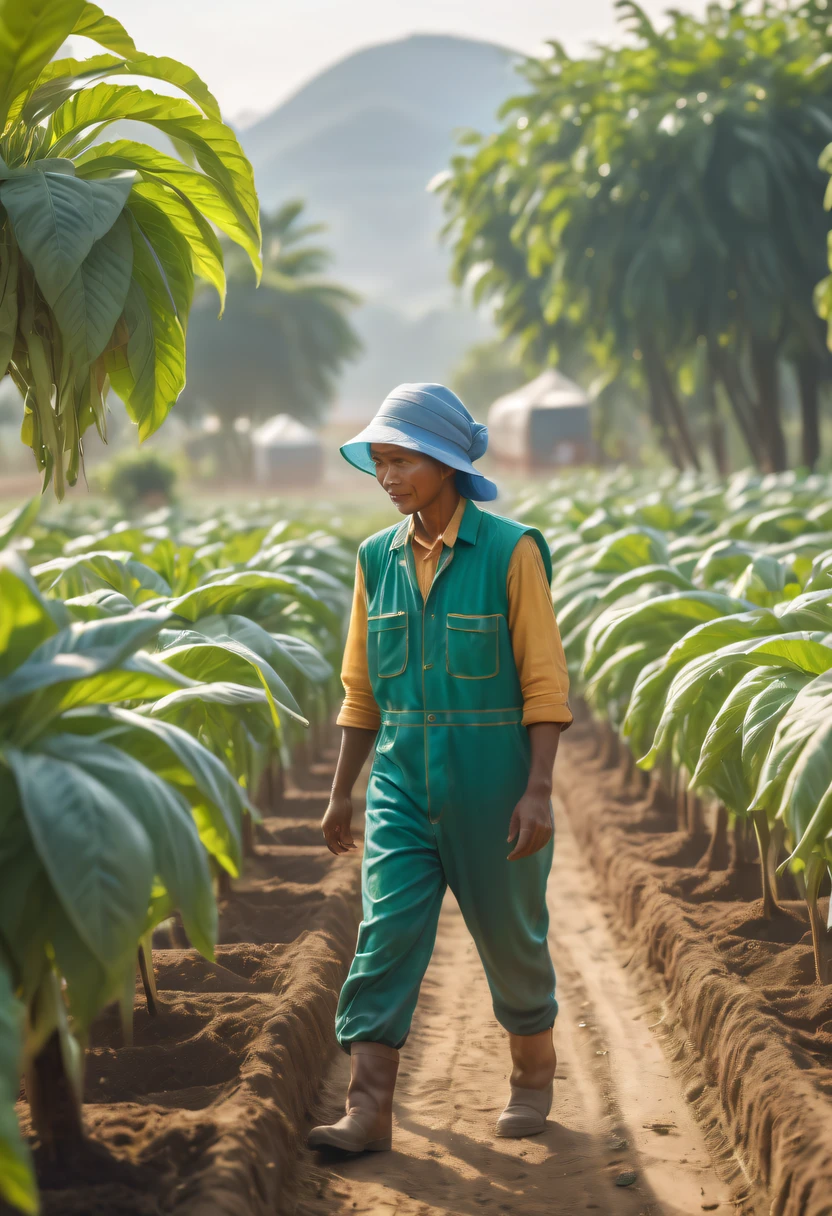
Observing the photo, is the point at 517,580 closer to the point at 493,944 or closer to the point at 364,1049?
the point at 493,944

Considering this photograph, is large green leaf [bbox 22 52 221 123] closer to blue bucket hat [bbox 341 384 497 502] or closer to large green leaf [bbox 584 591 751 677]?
blue bucket hat [bbox 341 384 497 502]

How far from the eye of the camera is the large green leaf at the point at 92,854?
185 cm

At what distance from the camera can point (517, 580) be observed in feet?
10.1

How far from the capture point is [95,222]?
3045 millimetres

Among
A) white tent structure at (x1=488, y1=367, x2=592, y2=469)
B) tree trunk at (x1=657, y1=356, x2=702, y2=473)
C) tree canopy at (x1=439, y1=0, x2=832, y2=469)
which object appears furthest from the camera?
white tent structure at (x1=488, y1=367, x2=592, y2=469)

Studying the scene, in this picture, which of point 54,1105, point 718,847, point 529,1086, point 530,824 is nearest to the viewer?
point 54,1105

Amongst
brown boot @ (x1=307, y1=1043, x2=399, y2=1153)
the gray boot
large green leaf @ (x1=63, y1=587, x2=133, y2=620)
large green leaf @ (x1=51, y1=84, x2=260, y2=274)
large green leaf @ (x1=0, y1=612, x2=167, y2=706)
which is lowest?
the gray boot

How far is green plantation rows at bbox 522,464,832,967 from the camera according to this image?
2779 millimetres

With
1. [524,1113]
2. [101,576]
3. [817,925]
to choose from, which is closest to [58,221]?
[101,576]

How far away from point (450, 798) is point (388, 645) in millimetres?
410

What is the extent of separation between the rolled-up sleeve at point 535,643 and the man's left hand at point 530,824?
0.65ft

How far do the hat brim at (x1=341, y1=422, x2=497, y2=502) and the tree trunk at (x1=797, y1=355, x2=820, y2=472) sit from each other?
51.6 ft

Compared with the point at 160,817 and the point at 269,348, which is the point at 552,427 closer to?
the point at 269,348

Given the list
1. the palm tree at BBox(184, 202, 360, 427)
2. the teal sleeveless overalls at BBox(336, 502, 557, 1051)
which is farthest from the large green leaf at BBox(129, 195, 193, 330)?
the palm tree at BBox(184, 202, 360, 427)
